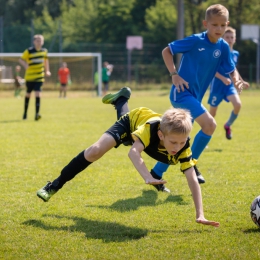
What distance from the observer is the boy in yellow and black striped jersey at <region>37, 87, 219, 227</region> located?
4098 millimetres

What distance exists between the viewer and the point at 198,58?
583 cm

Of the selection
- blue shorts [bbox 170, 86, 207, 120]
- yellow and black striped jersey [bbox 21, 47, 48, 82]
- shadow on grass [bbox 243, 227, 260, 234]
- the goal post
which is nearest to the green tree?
the goal post

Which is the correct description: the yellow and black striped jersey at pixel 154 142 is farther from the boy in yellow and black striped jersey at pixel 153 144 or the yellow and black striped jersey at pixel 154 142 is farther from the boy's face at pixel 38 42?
the boy's face at pixel 38 42

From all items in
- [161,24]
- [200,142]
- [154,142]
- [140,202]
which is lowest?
[140,202]

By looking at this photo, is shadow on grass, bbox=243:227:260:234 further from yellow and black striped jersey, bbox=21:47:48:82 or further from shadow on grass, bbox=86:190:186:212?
yellow and black striped jersey, bbox=21:47:48:82

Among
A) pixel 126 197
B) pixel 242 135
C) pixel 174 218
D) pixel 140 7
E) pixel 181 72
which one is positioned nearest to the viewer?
pixel 174 218

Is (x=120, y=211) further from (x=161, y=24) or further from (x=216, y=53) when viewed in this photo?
(x=161, y=24)

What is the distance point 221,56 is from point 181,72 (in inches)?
18.3

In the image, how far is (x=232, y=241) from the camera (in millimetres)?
4023

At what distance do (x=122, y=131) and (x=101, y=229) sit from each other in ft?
3.02

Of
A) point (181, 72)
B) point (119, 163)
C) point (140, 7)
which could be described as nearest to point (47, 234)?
point (181, 72)

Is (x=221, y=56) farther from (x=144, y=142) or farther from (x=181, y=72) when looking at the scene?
(x=144, y=142)

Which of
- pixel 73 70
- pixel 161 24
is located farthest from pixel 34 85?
pixel 161 24

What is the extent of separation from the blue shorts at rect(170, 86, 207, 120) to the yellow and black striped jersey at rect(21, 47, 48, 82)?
793 cm
